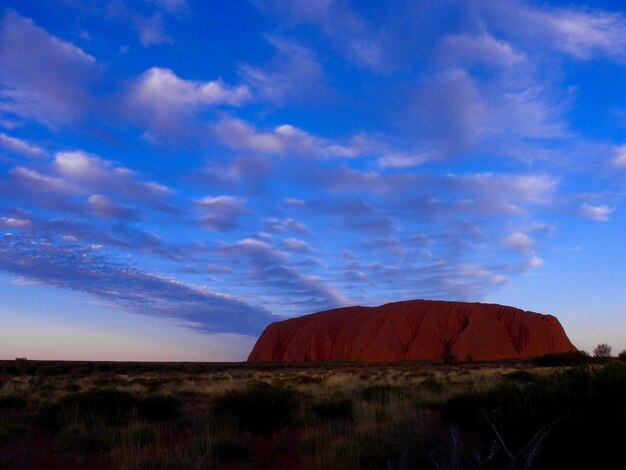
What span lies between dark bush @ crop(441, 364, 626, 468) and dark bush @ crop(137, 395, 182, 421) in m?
7.38

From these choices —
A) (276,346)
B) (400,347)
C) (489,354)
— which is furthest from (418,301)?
(276,346)

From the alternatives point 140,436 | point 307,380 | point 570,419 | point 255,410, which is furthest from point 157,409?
point 307,380

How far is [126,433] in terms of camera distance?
7.83 meters

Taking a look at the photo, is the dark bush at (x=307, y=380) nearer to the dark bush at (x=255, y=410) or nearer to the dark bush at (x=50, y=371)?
the dark bush at (x=255, y=410)

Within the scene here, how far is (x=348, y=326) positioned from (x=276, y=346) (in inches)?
597

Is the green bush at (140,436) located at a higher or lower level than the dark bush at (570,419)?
lower

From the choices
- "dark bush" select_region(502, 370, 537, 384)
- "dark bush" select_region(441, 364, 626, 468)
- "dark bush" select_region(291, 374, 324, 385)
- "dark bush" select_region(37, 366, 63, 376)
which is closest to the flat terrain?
"dark bush" select_region(441, 364, 626, 468)

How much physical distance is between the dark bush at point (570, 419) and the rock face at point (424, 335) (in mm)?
66753

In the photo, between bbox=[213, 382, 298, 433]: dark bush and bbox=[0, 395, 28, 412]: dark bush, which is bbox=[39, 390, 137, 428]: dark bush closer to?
bbox=[213, 382, 298, 433]: dark bush

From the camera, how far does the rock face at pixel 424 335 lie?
2879 inches

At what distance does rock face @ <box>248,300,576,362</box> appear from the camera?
73.1 meters

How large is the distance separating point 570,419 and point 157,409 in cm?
880

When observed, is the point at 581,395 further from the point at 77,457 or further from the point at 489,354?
the point at 489,354

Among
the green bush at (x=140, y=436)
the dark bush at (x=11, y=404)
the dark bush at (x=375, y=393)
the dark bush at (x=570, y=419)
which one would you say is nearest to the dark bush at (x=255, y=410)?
Answer: the green bush at (x=140, y=436)
